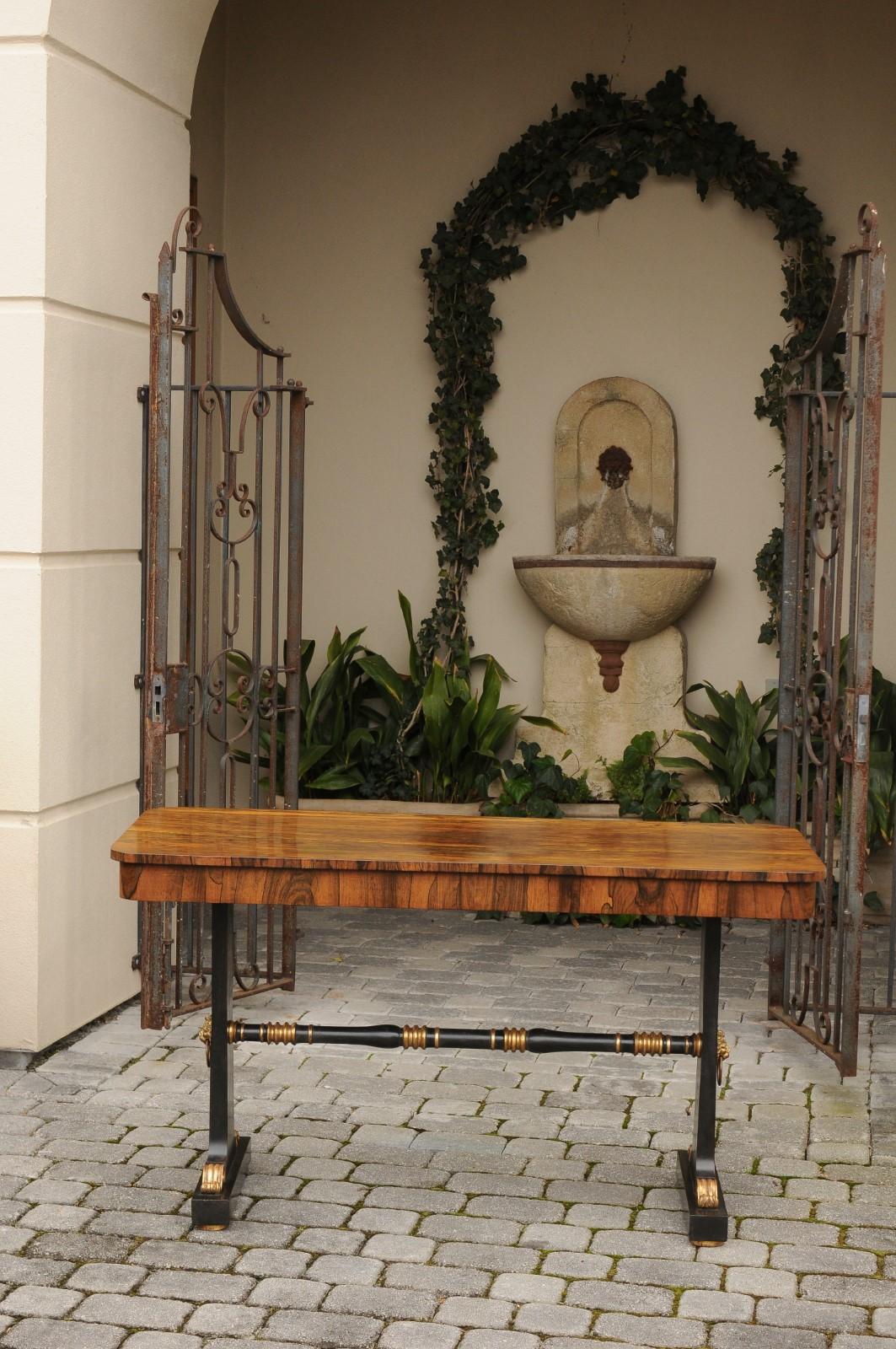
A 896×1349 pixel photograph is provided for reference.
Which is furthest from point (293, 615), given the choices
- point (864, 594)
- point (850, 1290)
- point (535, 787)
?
point (850, 1290)

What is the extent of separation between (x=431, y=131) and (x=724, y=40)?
1352mm

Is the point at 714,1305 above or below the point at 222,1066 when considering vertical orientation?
below

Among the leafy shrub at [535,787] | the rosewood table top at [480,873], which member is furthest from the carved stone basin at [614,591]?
the rosewood table top at [480,873]

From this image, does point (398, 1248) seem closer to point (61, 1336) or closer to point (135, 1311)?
point (135, 1311)

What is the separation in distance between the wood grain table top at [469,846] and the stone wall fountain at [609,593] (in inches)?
121

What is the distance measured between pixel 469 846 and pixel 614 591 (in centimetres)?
347

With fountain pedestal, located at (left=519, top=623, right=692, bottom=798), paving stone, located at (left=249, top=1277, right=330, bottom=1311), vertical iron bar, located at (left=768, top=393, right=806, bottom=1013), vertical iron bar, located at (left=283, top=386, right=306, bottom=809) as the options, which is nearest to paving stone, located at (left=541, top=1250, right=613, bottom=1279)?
paving stone, located at (left=249, top=1277, right=330, bottom=1311)

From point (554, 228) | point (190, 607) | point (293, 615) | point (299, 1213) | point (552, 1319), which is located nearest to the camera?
point (552, 1319)

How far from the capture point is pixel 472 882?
9.99 feet

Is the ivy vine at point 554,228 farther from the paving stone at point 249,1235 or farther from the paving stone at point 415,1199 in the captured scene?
the paving stone at point 249,1235

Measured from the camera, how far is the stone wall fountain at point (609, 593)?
6.64 meters

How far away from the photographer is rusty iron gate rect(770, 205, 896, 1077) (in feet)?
13.4

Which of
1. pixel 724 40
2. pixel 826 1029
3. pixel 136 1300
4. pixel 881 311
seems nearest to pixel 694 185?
pixel 724 40

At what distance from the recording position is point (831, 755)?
14.3 feet
